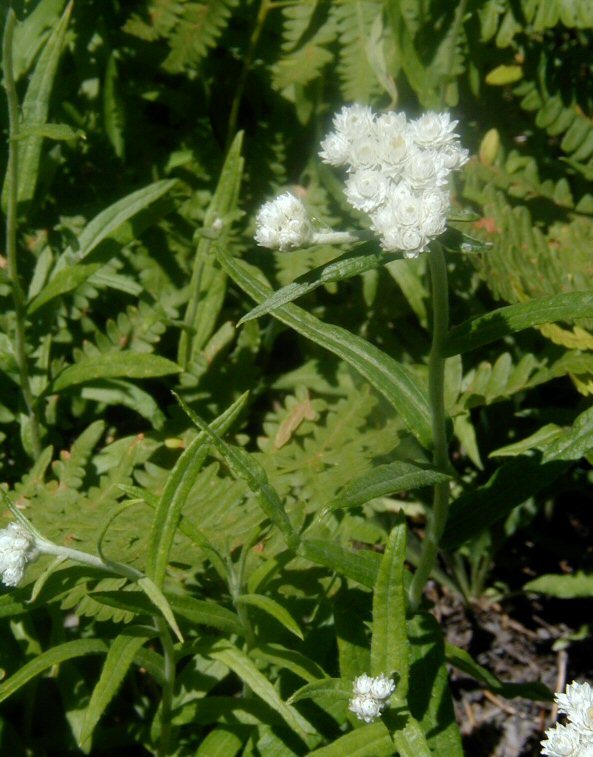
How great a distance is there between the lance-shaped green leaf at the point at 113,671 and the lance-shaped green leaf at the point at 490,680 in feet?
2.26

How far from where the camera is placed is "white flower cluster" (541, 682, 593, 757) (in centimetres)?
151

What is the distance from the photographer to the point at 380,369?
1.80 meters

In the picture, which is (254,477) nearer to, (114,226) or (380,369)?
(380,369)

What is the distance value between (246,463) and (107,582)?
0.51 meters

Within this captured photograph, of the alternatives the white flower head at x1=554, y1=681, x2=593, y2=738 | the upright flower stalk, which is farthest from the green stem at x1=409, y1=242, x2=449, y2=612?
the white flower head at x1=554, y1=681, x2=593, y2=738

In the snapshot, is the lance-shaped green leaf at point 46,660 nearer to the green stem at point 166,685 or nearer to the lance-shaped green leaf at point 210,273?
the green stem at point 166,685

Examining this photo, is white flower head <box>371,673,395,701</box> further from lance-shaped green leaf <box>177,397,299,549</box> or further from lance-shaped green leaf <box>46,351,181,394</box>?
lance-shaped green leaf <box>46,351,181,394</box>

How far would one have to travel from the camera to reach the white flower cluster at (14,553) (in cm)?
169

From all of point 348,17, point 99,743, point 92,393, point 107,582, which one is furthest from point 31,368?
point 348,17

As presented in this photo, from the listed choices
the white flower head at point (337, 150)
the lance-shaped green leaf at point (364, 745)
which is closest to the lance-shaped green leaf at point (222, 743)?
the lance-shaped green leaf at point (364, 745)

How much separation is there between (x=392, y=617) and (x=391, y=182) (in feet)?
2.70

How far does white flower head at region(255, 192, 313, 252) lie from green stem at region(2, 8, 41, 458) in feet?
2.74

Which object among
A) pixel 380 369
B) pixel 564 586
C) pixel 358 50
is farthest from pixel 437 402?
pixel 358 50

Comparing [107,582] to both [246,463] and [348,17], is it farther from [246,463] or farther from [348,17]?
[348,17]
